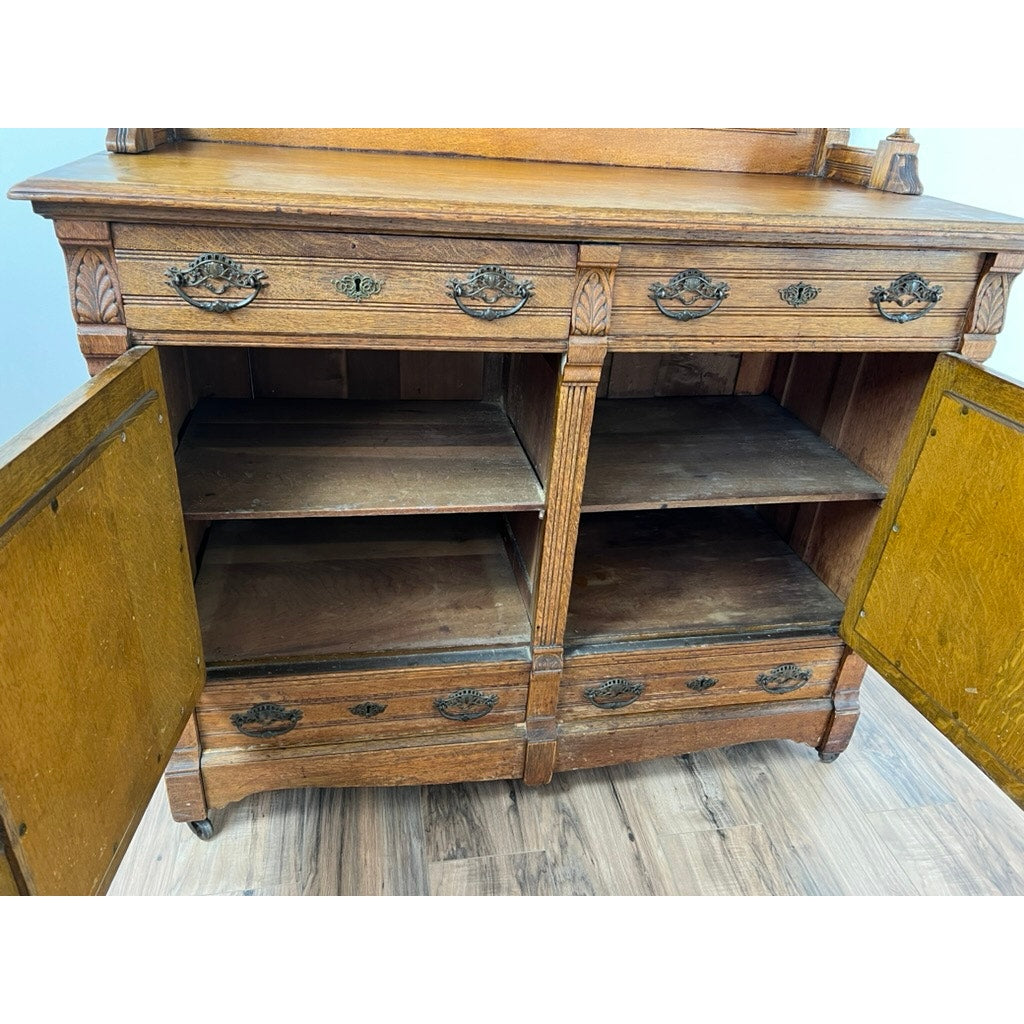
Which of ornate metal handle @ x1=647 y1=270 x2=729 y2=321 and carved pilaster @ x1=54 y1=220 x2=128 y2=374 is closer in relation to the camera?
carved pilaster @ x1=54 y1=220 x2=128 y2=374

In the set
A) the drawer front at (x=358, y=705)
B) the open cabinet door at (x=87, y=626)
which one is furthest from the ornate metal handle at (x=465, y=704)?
the open cabinet door at (x=87, y=626)

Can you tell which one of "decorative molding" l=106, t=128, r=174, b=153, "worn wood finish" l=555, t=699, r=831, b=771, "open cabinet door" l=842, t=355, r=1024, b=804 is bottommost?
"worn wood finish" l=555, t=699, r=831, b=771

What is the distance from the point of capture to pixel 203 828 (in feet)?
4.62

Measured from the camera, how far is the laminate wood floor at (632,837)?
137cm

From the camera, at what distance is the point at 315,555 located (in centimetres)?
155

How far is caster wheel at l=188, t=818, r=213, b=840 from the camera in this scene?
1.40m

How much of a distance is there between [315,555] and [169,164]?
2.45ft

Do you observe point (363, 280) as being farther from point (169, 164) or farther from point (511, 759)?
point (511, 759)

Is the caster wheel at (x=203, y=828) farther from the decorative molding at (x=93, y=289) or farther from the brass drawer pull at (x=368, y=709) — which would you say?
the decorative molding at (x=93, y=289)

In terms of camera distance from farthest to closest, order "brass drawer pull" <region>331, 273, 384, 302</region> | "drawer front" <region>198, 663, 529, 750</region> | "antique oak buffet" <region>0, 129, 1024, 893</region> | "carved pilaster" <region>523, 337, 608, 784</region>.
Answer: "drawer front" <region>198, 663, 529, 750</region>
"carved pilaster" <region>523, 337, 608, 784</region>
"brass drawer pull" <region>331, 273, 384, 302</region>
"antique oak buffet" <region>0, 129, 1024, 893</region>

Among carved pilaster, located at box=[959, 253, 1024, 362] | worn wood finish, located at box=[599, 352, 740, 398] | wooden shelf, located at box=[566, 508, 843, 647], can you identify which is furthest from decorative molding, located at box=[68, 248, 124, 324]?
carved pilaster, located at box=[959, 253, 1024, 362]

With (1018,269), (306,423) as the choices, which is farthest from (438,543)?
(1018,269)

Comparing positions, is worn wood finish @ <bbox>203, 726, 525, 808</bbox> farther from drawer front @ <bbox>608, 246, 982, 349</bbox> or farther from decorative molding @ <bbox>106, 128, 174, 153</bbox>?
decorative molding @ <bbox>106, 128, 174, 153</bbox>

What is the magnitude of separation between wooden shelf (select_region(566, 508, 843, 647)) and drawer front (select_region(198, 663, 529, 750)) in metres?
0.18
